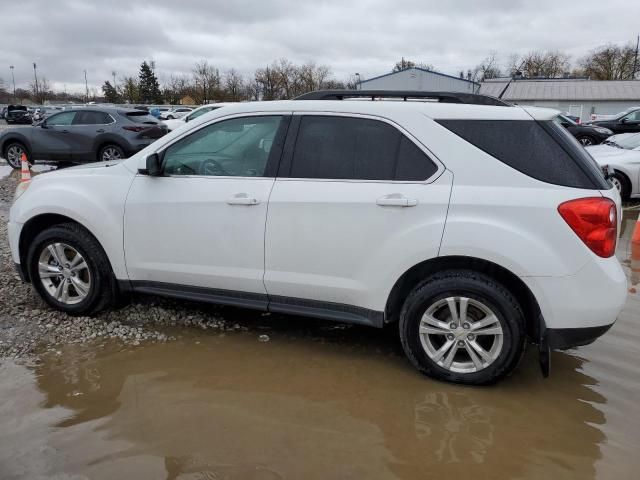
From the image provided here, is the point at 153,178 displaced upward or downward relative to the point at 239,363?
upward

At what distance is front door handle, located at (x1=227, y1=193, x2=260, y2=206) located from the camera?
3686mm

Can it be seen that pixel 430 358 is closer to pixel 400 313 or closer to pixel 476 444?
pixel 400 313

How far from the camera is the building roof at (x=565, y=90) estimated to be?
152 feet

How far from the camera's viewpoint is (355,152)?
3.58m

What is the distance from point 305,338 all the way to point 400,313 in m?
0.95

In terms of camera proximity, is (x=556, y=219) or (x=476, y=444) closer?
(x=476, y=444)

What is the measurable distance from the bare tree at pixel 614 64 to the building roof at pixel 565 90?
22.2 metres

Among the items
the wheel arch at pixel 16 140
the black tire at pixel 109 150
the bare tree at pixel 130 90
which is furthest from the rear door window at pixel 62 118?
the bare tree at pixel 130 90

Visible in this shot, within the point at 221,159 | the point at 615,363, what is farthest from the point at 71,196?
the point at 615,363

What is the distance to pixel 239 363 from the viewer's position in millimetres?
3779

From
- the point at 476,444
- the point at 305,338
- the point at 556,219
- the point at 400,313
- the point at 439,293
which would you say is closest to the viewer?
the point at 476,444

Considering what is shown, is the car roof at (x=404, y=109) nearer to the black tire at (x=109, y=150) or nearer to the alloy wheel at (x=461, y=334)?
the alloy wheel at (x=461, y=334)

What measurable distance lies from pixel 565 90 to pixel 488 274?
51056 mm

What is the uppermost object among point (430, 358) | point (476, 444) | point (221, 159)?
point (221, 159)
